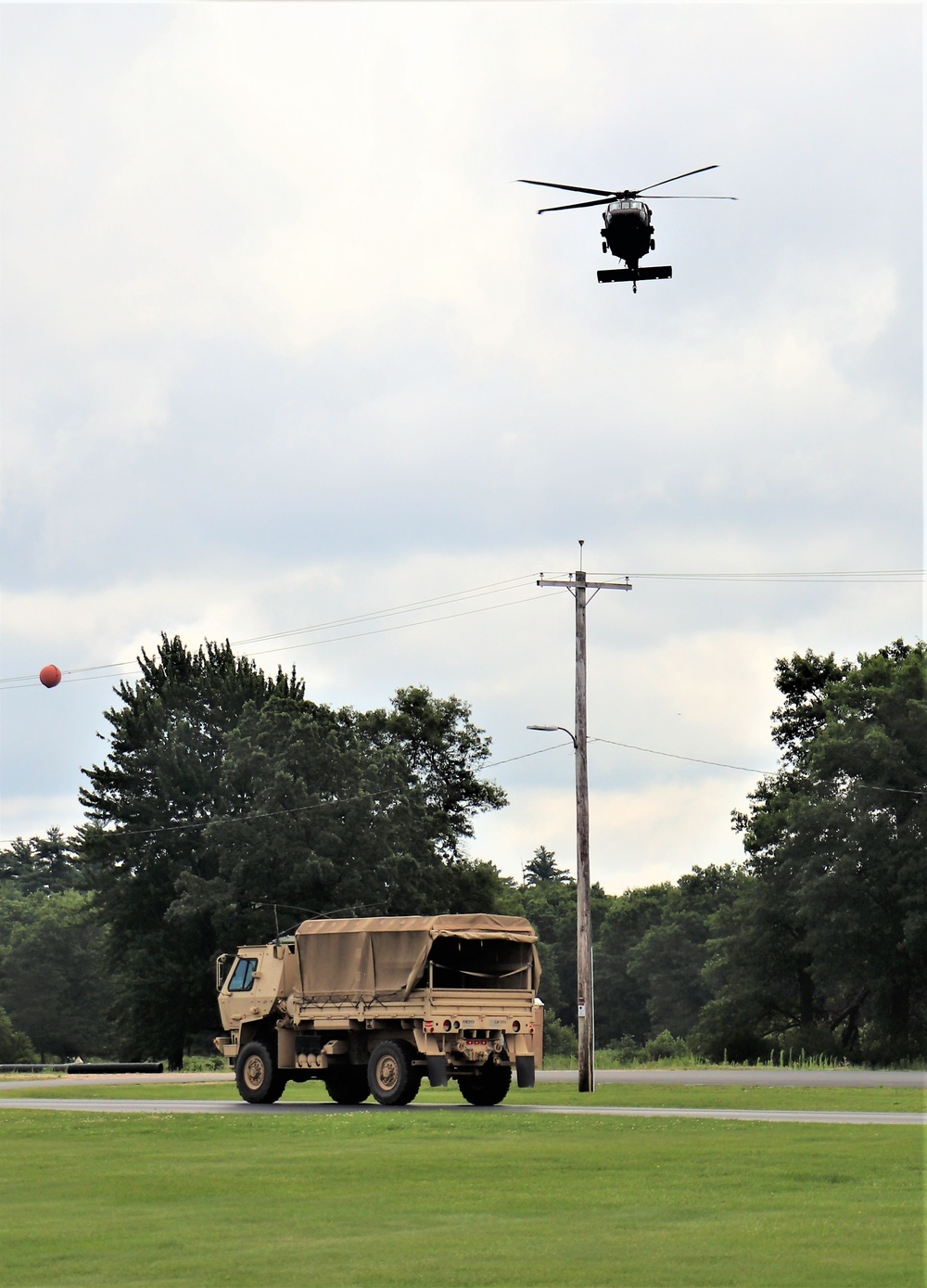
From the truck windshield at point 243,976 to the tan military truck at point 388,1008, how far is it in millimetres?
25

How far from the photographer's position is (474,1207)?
586 inches

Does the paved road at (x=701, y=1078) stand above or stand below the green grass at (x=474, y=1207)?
below

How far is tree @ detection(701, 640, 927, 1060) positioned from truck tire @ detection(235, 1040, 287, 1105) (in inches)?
1266

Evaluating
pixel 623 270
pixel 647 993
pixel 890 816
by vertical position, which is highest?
pixel 623 270

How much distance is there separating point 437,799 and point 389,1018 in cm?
5518

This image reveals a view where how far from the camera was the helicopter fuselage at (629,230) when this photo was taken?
19.6 m

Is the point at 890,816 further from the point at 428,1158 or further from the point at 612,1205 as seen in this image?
the point at 612,1205

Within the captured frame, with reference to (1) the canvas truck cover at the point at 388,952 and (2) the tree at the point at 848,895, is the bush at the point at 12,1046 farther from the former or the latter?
(1) the canvas truck cover at the point at 388,952

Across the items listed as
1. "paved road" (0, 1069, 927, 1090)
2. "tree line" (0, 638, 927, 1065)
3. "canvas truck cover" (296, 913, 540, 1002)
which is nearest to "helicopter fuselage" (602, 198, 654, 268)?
"canvas truck cover" (296, 913, 540, 1002)

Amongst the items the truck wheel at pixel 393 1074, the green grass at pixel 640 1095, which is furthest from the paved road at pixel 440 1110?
the green grass at pixel 640 1095

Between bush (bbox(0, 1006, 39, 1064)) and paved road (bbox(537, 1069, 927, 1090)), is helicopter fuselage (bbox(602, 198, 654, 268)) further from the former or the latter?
bush (bbox(0, 1006, 39, 1064))

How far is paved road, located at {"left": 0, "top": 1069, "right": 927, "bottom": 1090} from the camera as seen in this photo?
3966cm

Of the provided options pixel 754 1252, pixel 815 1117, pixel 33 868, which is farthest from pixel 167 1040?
pixel 33 868

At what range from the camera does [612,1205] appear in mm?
14820
